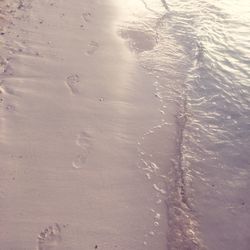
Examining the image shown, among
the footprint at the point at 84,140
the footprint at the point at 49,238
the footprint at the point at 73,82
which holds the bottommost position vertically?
the footprint at the point at 49,238

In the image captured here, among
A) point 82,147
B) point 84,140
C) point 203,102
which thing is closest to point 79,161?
point 82,147

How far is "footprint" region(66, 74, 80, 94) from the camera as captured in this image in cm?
593

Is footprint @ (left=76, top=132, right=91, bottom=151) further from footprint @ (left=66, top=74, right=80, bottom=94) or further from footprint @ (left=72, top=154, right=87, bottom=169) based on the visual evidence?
footprint @ (left=66, top=74, right=80, bottom=94)

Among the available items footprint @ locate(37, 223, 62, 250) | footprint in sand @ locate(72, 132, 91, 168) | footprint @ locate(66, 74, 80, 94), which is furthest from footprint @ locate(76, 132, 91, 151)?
footprint @ locate(37, 223, 62, 250)

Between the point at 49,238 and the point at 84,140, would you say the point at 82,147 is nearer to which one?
the point at 84,140

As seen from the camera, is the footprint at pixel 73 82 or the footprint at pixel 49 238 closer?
the footprint at pixel 49 238

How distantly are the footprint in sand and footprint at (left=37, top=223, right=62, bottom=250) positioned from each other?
0.88 metres

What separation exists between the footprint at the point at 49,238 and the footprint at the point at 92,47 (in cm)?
355

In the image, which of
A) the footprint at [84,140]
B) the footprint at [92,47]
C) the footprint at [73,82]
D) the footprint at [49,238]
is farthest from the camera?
the footprint at [92,47]

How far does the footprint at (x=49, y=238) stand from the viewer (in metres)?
3.92

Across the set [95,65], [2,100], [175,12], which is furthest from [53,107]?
[175,12]

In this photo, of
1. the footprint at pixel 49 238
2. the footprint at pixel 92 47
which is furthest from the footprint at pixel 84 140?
the footprint at pixel 92 47

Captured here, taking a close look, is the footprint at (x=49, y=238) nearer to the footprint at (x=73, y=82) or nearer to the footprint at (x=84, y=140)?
the footprint at (x=84, y=140)

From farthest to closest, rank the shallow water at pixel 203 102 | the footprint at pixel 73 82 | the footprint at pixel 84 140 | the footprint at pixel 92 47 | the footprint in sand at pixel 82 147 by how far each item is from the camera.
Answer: the footprint at pixel 92 47 < the footprint at pixel 73 82 < the footprint at pixel 84 140 < the footprint in sand at pixel 82 147 < the shallow water at pixel 203 102
